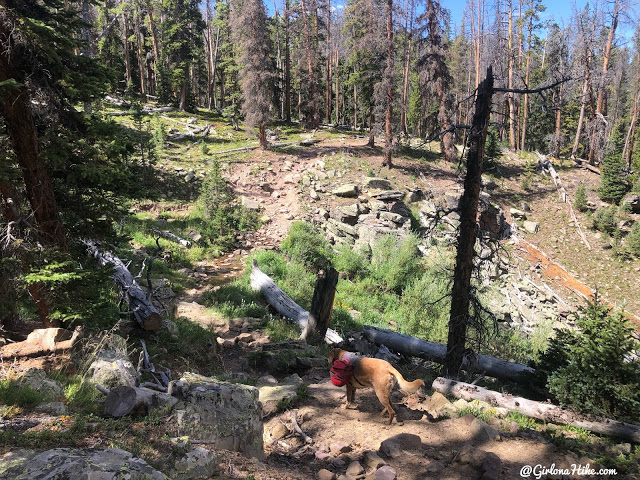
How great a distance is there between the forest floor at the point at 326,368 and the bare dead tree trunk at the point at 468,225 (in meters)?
0.64

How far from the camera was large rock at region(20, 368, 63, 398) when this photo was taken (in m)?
3.94

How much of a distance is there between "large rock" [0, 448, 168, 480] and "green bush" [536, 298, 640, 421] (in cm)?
538

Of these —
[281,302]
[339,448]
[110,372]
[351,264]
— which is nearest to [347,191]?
[351,264]

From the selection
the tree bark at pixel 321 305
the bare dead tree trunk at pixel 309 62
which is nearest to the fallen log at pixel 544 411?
the tree bark at pixel 321 305

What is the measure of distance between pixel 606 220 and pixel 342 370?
21279 mm

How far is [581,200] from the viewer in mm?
22047

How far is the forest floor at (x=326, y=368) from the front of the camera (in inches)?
155

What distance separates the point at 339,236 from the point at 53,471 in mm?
15058

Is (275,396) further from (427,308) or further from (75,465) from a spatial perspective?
(427,308)

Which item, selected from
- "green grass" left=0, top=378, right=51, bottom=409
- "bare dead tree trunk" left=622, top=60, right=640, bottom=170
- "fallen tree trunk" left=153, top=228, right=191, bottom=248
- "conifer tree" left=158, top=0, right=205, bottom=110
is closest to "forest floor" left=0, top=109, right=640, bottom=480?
"green grass" left=0, top=378, right=51, bottom=409

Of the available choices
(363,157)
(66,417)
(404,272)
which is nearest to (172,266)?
(404,272)

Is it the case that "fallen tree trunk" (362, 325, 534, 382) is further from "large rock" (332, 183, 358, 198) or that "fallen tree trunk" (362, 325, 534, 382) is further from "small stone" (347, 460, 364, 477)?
"large rock" (332, 183, 358, 198)

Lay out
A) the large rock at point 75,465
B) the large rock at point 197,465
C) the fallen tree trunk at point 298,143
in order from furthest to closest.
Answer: the fallen tree trunk at point 298,143 → the large rock at point 197,465 → the large rock at point 75,465

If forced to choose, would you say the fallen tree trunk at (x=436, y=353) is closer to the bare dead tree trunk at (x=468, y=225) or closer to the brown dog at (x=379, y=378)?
the bare dead tree trunk at (x=468, y=225)
